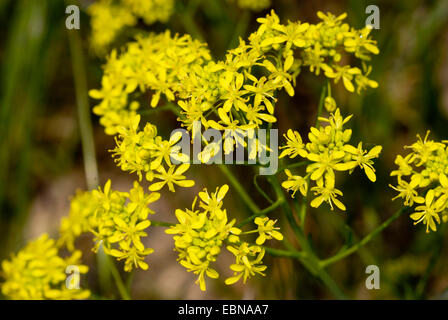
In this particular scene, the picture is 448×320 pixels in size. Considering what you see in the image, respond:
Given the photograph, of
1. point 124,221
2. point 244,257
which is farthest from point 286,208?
point 124,221

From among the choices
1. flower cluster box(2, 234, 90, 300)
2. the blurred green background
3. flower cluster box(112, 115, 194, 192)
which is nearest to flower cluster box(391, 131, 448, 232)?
flower cluster box(112, 115, 194, 192)

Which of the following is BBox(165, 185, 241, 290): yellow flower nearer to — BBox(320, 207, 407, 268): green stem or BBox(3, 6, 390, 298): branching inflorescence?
BBox(3, 6, 390, 298): branching inflorescence

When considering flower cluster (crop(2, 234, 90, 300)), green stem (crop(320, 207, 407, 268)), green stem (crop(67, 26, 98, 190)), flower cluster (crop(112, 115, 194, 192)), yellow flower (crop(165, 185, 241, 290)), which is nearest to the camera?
yellow flower (crop(165, 185, 241, 290))

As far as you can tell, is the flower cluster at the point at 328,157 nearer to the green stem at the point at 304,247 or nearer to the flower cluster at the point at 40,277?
the green stem at the point at 304,247

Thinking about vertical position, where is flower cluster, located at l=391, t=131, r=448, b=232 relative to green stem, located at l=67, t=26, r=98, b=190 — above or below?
below

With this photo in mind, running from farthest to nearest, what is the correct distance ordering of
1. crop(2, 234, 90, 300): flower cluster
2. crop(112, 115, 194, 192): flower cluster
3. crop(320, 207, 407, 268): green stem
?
crop(2, 234, 90, 300): flower cluster → crop(320, 207, 407, 268): green stem → crop(112, 115, 194, 192): flower cluster

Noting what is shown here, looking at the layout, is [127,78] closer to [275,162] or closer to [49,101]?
[275,162]

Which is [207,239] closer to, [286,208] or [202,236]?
[202,236]
